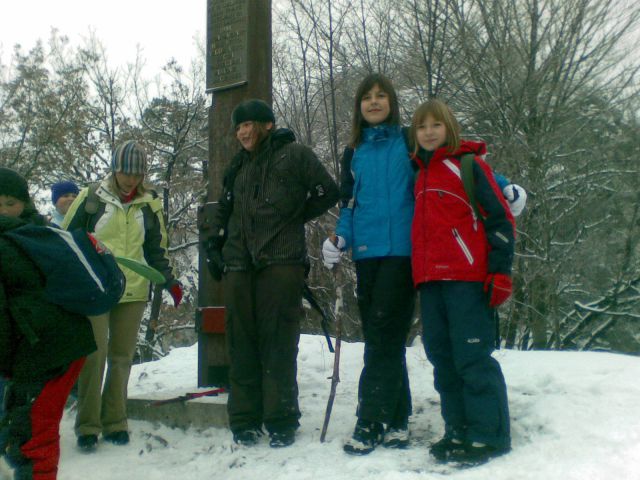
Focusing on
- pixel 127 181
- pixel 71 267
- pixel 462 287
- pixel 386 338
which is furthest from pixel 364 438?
pixel 127 181

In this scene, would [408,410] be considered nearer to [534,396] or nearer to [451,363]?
[451,363]

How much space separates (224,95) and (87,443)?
2514 millimetres

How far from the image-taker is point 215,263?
386 cm

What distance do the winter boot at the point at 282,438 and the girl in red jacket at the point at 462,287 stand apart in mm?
800

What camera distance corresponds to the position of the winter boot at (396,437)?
333cm

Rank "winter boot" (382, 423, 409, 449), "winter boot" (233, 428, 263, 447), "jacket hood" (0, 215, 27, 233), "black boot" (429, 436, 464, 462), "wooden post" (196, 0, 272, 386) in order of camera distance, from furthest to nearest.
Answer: "wooden post" (196, 0, 272, 386)
"winter boot" (233, 428, 263, 447)
"winter boot" (382, 423, 409, 449)
"black boot" (429, 436, 464, 462)
"jacket hood" (0, 215, 27, 233)

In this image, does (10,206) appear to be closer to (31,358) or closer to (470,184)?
(31,358)

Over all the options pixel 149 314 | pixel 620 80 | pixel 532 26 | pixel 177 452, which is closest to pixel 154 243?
pixel 177 452

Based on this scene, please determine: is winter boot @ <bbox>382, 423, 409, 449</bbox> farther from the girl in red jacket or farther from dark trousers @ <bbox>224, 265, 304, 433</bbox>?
dark trousers @ <bbox>224, 265, 304, 433</bbox>

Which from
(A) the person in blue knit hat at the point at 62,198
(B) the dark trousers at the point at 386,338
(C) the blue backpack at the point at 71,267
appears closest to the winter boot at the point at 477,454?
(B) the dark trousers at the point at 386,338

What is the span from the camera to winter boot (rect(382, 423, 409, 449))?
10.9 feet

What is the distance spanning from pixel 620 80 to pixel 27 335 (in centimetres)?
1042

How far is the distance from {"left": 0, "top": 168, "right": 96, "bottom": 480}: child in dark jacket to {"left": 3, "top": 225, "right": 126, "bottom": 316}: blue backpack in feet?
0.13

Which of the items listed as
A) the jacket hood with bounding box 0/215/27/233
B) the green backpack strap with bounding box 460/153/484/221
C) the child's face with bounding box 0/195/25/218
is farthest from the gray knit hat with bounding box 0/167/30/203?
the green backpack strap with bounding box 460/153/484/221
